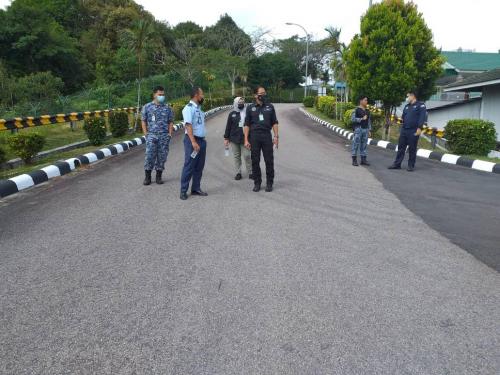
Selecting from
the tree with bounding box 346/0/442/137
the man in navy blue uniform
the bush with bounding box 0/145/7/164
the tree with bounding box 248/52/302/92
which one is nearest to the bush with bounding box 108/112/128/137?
the bush with bounding box 0/145/7/164

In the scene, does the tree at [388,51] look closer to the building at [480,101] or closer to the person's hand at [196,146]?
the building at [480,101]

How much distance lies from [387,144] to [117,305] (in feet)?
43.8

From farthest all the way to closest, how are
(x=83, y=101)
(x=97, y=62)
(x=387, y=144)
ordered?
(x=97, y=62) < (x=83, y=101) < (x=387, y=144)

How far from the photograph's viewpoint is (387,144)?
603 inches

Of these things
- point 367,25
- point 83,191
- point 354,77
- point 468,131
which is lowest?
point 83,191

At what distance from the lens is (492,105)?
17.8 metres

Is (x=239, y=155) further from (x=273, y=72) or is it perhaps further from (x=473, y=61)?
(x=273, y=72)

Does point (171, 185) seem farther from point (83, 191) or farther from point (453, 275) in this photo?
point (453, 275)

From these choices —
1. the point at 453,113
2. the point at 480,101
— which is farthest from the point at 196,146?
the point at 453,113

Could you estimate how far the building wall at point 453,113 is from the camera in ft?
65.8

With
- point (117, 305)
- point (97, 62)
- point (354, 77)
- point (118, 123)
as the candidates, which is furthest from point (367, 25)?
point (97, 62)

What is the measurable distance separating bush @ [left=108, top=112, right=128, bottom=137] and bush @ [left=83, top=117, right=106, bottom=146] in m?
2.03

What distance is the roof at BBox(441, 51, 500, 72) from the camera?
3794cm

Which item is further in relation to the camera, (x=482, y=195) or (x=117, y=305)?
(x=482, y=195)
